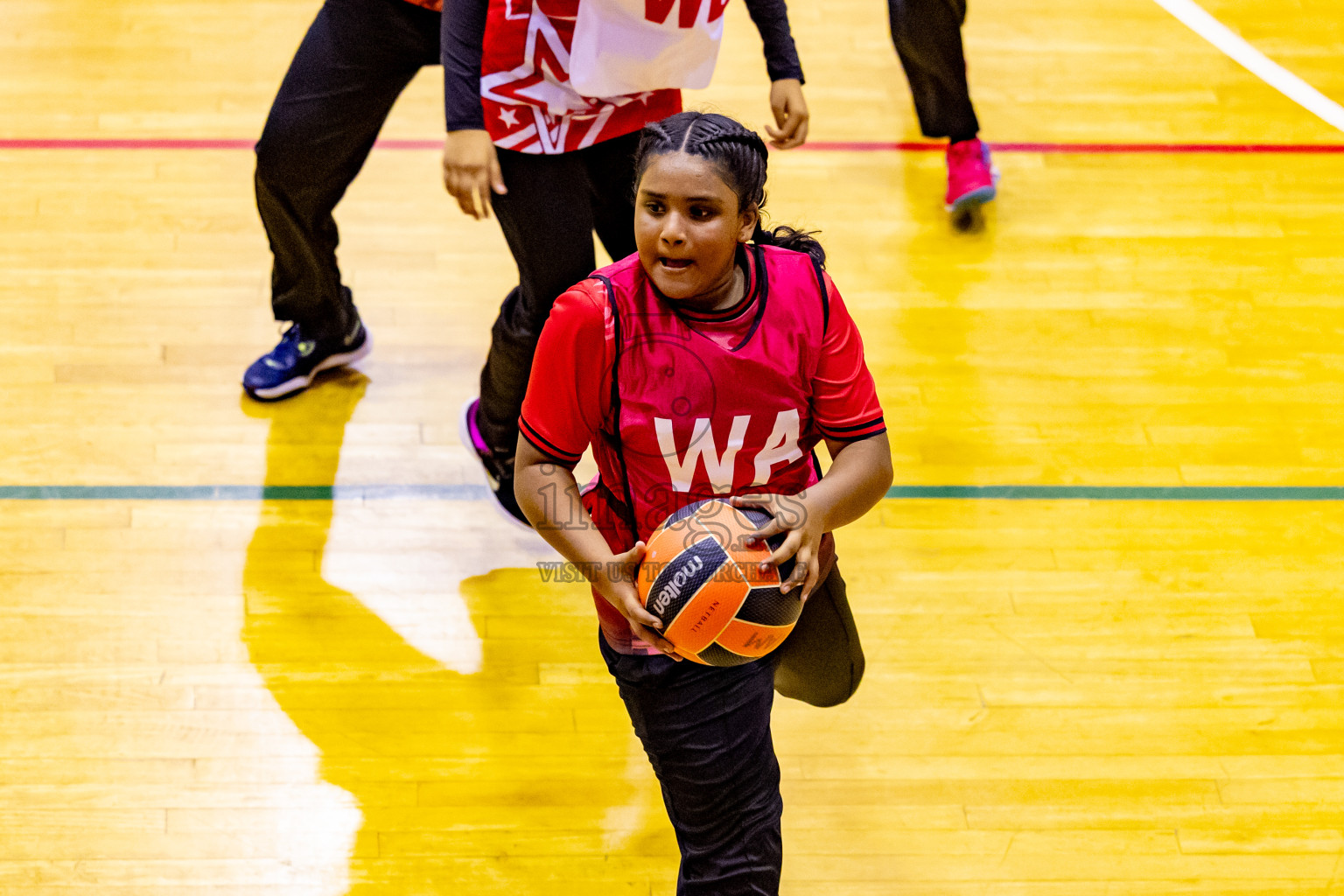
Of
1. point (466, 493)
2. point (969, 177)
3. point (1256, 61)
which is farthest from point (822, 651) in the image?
point (1256, 61)

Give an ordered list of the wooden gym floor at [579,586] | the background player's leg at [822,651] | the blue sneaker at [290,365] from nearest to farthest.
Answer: the background player's leg at [822,651] → the wooden gym floor at [579,586] → the blue sneaker at [290,365]

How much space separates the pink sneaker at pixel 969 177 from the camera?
377cm

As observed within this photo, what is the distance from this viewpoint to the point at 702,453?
1.81 m

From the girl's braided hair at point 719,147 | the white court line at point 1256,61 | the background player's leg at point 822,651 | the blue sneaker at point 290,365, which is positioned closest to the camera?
the girl's braided hair at point 719,147

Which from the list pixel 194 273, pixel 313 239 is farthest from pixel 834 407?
pixel 194 273

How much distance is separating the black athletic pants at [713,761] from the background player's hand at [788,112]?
3.64ft

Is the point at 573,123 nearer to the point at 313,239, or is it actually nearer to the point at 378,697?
the point at 313,239

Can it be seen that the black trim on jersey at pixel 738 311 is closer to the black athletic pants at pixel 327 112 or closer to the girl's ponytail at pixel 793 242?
the girl's ponytail at pixel 793 242

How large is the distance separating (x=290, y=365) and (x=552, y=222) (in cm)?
105

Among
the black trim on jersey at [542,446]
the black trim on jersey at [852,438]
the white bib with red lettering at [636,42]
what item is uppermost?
the white bib with red lettering at [636,42]

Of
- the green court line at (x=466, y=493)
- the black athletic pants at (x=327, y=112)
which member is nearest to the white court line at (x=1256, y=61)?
the green court line at (x=466, y=493)

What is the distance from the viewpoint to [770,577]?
174 centimetres

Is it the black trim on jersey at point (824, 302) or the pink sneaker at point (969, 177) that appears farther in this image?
the pink sneaker at point (969, 177)

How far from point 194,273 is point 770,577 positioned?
7.74ft
